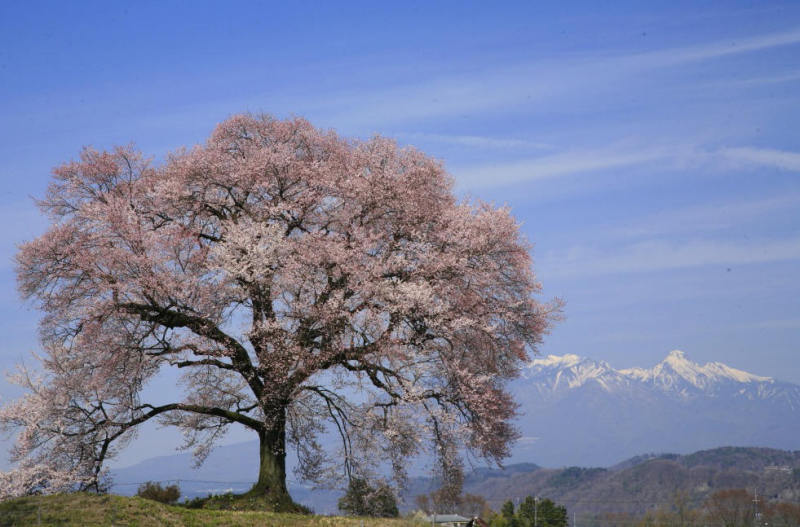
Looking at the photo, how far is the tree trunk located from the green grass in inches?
90.7

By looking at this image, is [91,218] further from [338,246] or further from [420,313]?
[420,313]

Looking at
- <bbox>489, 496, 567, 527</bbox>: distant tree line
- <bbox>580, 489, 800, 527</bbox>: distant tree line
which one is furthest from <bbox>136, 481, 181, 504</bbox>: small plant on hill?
<bbox>580, 489, 800, 527</bbox>: distant tree line

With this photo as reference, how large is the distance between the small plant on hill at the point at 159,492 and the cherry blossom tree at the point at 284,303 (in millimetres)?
4538

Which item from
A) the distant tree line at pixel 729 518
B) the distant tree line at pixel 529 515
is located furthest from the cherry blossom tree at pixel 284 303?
the distant tree line at pixel 729 518

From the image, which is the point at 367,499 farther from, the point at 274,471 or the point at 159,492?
the point at 159,492

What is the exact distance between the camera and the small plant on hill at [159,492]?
127 feet

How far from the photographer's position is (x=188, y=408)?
3584 centimetres

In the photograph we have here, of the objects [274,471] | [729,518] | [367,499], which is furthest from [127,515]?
[729,518]

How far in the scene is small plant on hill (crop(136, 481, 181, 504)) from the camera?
38.6 meters

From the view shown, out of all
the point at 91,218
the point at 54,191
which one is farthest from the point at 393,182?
the point at 54,191

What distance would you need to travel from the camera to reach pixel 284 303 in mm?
33844

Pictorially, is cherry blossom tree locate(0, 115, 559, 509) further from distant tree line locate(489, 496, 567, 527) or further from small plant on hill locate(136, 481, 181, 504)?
distant tree line locate(489, 496, 567, 527)

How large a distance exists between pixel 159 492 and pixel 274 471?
7071mm

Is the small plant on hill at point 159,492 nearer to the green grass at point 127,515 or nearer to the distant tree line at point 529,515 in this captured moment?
the green grass at point 127,515
